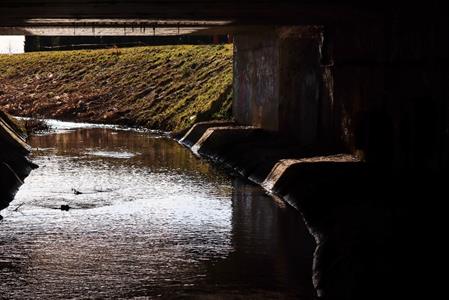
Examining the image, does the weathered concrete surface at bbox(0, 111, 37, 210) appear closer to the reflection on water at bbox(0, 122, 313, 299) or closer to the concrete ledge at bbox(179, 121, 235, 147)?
the reflection on water at bbox(0, 122, 313, 299)

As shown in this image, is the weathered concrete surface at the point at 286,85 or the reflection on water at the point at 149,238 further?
the weathered concrete surface at the point at 286,85

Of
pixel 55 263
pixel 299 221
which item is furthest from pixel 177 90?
pixel 55 263

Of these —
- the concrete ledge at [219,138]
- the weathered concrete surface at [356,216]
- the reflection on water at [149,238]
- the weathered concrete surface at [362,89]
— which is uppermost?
the weathered concrete surface at [362,89]

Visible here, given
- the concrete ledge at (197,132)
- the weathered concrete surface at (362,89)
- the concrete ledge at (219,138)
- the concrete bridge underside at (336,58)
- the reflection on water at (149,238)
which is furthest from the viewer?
the concrete ledge at (197,132)

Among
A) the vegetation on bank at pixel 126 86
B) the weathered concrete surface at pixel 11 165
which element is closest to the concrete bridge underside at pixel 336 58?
the weathered concrete surface at pixel 11 165

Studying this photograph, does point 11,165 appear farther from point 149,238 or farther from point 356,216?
point 356,216

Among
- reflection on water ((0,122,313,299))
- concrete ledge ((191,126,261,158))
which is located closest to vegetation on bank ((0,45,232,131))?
concrete ledge ((191,126,261,158))

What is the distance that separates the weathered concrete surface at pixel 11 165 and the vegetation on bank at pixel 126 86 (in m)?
11.3

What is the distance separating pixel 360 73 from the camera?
64.8ft

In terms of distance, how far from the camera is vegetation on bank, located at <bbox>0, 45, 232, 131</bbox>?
4269 centimetres

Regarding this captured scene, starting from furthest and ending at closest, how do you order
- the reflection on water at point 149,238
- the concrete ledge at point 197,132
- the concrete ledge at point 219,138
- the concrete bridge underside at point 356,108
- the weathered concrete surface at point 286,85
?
the concrete ledge at point 197,132, the concrete ledge at point 219,138, the weathered concrete surface at point 286,85, the reflection on water at point 149,238, the concrete bridge underside at point 356,108

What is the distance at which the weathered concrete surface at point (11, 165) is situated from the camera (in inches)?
768

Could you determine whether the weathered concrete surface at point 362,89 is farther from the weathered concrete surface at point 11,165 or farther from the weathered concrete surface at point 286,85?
the weathered concrete surface at point 11,165

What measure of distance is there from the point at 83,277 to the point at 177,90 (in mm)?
34813
